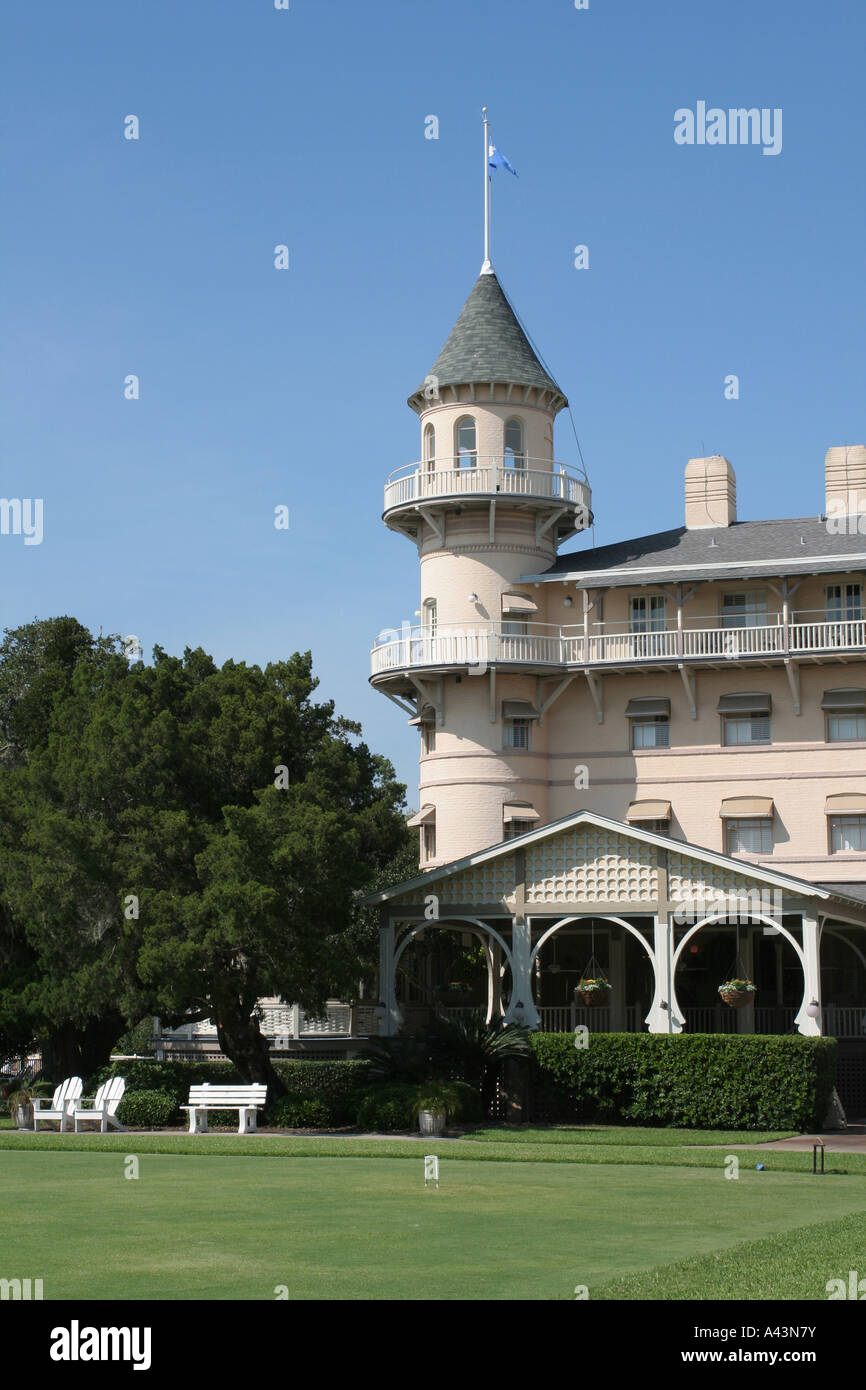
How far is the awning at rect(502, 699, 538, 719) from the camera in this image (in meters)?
47.1

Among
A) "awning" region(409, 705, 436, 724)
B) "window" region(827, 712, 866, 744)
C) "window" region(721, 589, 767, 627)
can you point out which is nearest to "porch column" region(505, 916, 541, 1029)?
"window" region(827, 712, 866, 744)

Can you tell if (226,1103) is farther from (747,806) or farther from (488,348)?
(488,348)

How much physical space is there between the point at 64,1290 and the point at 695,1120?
22.3 metres

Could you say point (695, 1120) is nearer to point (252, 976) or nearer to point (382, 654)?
point (252, 976)

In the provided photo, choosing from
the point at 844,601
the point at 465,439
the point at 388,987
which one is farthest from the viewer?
the point at 465,439

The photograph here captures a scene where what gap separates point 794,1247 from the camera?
13.7 m

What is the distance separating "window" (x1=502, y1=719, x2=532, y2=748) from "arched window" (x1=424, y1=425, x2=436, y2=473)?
766cm

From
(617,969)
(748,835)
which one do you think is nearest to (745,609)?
(748,835)

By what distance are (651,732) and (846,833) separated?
19.5 ft

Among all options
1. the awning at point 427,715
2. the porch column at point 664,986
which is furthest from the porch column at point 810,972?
the awning at point 427,715

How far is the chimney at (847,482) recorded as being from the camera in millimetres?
47969

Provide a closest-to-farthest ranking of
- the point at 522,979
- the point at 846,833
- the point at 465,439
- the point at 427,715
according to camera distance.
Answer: the point at 522,979 < the point at 846,833 < the point at 465,439 < the point at 427,715

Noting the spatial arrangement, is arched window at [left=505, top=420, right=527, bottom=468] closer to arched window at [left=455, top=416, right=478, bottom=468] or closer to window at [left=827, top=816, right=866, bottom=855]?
arched window at [left=455, top=416, right=478, bottom=468]

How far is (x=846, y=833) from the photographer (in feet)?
145
